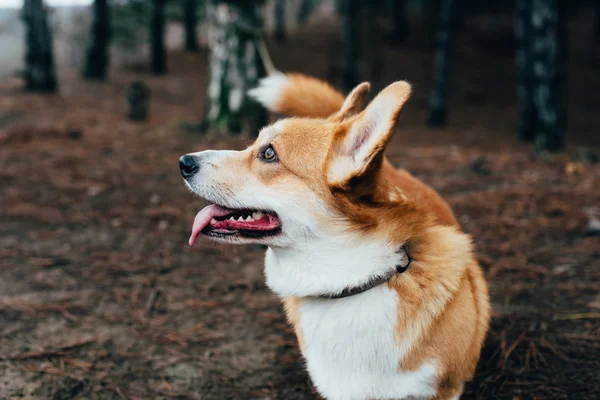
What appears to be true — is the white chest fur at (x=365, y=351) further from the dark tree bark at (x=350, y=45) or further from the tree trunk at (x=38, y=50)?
the dark tree bark at (x=350, y=45)

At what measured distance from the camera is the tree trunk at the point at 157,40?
55.2 feet

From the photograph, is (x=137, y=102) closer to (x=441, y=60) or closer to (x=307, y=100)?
(x=307, y=100)

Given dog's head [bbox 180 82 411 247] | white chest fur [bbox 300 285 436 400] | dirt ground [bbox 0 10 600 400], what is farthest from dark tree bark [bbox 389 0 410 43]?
white chest fur [bbox 300 285 436 400]

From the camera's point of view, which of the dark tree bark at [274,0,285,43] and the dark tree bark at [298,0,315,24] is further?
the dark tree bark at [298,0,315,24]

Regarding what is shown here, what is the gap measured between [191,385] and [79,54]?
28.7 metres

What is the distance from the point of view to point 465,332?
2338 millimetres

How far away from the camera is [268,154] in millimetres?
2574

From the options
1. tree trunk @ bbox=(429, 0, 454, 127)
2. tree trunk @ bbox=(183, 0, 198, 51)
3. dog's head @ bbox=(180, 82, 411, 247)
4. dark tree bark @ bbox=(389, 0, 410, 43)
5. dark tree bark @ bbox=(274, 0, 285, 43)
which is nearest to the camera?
dog's head @ bbox=(180, 82, 411, 247)

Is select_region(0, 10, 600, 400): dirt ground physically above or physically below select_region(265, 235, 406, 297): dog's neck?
below

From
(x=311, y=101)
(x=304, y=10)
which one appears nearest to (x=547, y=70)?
(x=311, y=101)

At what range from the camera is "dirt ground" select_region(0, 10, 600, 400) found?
2795 mm

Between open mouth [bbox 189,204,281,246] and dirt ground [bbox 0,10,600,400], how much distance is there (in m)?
0.40

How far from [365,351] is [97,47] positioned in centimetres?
1475

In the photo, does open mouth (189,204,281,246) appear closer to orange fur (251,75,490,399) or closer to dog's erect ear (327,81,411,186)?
orange fur (251,75,490,399)
